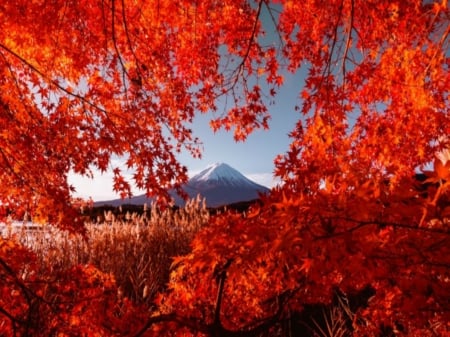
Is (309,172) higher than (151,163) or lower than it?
lower

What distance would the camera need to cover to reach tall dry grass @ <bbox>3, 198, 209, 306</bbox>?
20.8 ft

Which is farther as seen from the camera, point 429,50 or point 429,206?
point 429,50

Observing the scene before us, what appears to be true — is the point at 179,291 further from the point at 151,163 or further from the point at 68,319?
the point at 151,163

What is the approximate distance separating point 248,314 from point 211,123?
5.43m

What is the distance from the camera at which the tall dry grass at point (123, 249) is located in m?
6.34

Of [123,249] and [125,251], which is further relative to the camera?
[125,251]

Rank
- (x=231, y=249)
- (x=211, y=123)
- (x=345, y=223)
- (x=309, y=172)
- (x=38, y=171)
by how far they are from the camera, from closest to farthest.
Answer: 1. (x=345, y=223)
2. (x=231, y=249)
3. (x=309, y=172)
4. (x=38, y=171)
5. (x=211, y=123)

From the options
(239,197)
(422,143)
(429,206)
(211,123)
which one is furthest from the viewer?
(239,197)

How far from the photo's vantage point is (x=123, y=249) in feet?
23.4

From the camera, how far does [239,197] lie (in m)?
186

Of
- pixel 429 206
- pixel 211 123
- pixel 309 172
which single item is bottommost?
pixel 429 206

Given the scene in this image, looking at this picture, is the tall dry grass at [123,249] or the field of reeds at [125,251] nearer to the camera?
the field of reeds at [125,251]

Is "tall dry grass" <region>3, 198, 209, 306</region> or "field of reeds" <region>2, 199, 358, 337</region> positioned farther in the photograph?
"tall dry grass" <region>3, 198, 209, 306</region>

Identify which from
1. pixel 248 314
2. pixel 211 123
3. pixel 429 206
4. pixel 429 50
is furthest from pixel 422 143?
pixel 429 206
